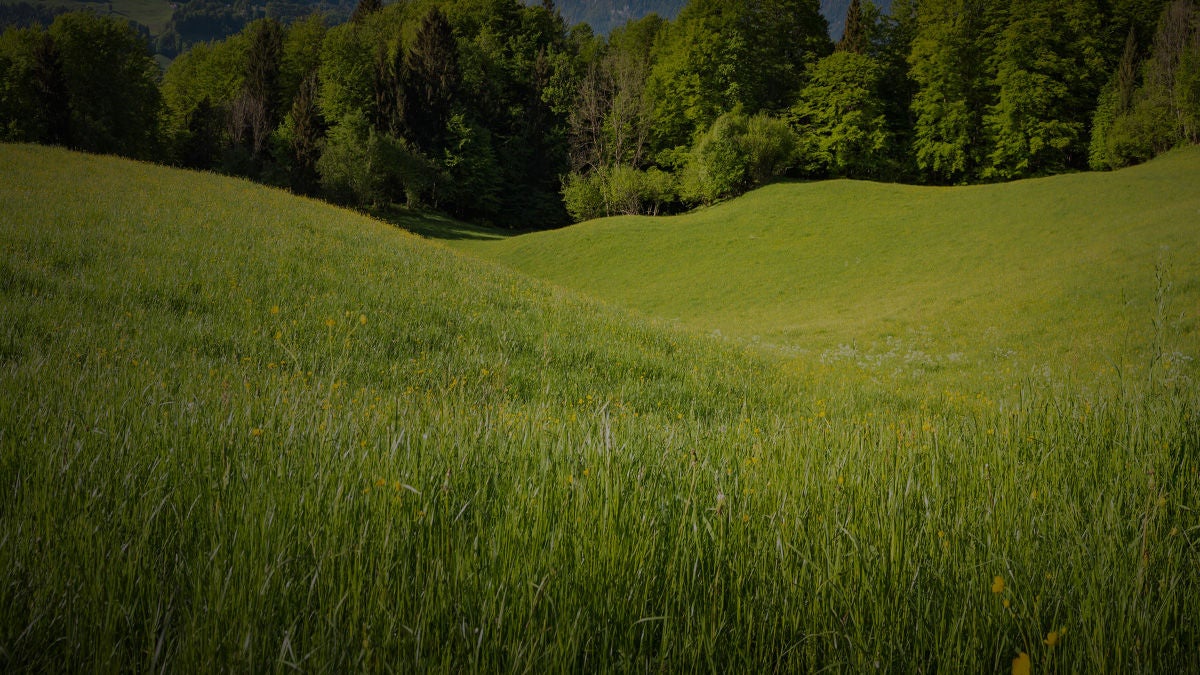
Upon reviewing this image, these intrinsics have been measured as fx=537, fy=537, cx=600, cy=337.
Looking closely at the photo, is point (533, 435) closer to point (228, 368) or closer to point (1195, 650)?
point (1195, 650)

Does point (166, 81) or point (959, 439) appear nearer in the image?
point (959, 439)

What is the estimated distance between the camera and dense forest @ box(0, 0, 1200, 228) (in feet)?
143

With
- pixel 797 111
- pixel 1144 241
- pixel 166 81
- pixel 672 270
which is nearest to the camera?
pixel 1144 241

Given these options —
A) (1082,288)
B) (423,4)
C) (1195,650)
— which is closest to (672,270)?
(1082,288)

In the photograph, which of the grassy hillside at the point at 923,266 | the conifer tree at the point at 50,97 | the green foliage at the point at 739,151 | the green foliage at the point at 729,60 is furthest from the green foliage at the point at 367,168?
the green foliage at the point at 739,151

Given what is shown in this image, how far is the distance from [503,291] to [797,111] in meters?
50.3

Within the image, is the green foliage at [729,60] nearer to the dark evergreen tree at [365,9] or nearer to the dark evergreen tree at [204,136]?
the dark evergreen tree at [365,9]

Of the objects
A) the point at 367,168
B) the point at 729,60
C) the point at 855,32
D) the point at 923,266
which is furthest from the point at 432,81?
the point at 923,266

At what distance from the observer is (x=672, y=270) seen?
107ft

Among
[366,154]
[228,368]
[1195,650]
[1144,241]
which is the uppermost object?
[366,154]

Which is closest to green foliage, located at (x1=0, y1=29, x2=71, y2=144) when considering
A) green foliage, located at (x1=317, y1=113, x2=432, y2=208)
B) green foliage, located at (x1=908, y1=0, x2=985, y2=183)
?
green foliage, located at (x1=317, y1=113, x2=432, y2=208)

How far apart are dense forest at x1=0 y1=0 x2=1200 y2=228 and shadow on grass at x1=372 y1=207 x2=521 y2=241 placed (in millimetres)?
1711

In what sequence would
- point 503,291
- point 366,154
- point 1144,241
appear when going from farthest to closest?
point 366,154 < point 1144,241 < point 503,291

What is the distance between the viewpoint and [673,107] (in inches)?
2128
